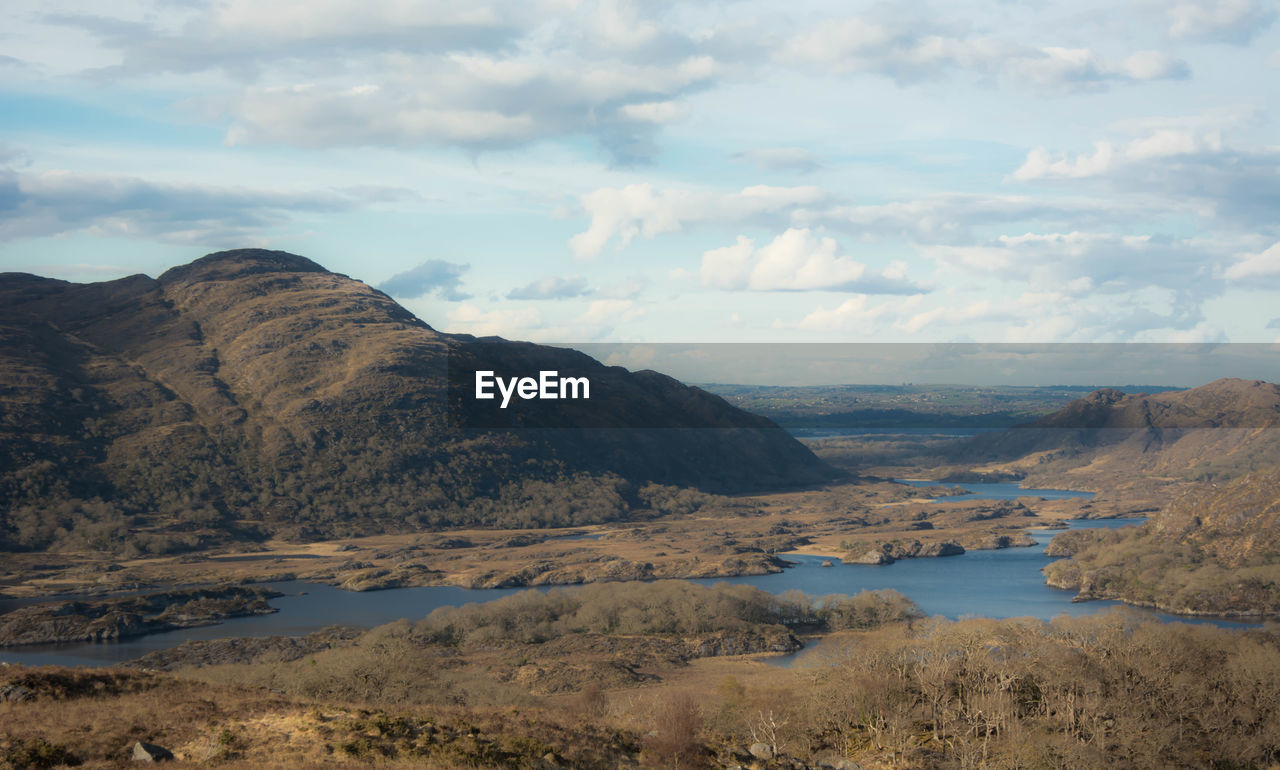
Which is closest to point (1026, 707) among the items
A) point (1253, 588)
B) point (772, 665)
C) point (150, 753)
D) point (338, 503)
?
point (772, 665)

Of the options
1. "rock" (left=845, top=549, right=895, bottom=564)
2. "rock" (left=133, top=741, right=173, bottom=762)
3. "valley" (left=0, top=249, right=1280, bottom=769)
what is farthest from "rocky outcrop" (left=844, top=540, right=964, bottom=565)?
"rock" (left=133, top=741, right=173, bottom=762)

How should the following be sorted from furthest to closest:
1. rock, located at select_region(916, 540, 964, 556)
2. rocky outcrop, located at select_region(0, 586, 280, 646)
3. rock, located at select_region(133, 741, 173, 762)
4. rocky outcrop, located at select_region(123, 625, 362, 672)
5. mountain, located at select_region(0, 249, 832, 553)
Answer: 1. rock, located at select_region(916, 540, 964, 556)
2. mountain, located at select_region(0, 249, 832, 553)
3. rocky outcrop, located at select_region(0, 586, 280, 646)
4. rocky outcrop, located at select_region(123, 625, 362, 672)
5. rock, located at select_region(133, 741, 173, 762)

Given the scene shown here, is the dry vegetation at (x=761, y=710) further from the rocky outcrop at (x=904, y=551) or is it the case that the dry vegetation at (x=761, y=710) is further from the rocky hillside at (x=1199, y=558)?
the rocky outcrop at (x=904, y=551)

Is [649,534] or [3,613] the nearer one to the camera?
[3,613]

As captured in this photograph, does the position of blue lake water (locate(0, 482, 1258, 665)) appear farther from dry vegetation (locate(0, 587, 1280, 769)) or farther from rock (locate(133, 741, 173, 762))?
rock (locate(133, 741, 173, 762))

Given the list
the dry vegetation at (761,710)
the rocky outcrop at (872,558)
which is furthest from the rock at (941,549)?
the dry vegetation at (761,710)

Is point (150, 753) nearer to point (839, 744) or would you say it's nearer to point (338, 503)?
point (839, 744)
